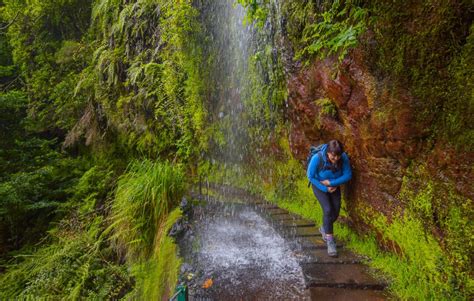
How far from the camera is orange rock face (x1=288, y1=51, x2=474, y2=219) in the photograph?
306cm

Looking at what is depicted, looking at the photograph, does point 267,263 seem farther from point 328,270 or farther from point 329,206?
point 329,206

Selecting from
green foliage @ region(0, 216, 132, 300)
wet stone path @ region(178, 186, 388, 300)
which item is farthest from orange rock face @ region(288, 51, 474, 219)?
green foliage @ region(0, 216, 132, 300)

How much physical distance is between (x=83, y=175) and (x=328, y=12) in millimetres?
7569

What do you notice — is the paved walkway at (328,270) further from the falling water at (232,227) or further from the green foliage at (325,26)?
the green foliage at (325,26)

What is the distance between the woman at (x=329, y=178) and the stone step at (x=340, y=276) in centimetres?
32

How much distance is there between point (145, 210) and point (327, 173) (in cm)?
329

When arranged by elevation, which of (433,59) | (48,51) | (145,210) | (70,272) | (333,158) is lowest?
(70,272)

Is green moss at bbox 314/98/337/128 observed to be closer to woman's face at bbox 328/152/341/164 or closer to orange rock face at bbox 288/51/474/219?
orange rock face at bbox 288/51/474/219

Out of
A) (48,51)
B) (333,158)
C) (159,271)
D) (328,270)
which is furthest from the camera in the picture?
(48,51)

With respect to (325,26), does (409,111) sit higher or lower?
lower

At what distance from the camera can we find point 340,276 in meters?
3.52

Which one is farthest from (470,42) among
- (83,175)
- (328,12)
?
(83,175)

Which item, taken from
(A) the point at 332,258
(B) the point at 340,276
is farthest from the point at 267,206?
(B) the point at 340,276

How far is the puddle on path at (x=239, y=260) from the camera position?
3437 mm
